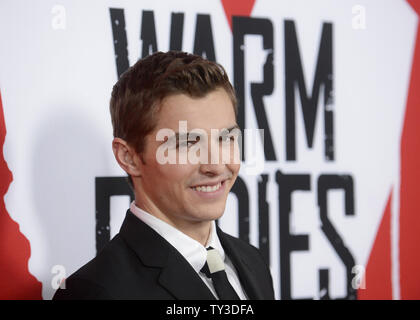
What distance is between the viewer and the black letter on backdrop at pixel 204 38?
6.45 feet

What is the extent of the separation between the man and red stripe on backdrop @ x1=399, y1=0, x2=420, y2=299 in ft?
4.04

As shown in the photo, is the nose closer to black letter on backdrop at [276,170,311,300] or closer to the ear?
the ear

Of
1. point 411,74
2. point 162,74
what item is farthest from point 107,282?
point 411,74

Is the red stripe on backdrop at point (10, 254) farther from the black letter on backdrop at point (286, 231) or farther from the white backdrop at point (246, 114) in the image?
the black letter on backdrop at point (286, 231)

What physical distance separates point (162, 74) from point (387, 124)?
137cm

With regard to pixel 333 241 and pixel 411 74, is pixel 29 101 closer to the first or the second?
pixel 333 241

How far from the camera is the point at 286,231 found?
2113 millimetres

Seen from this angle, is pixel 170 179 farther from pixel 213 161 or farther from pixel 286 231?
pixel 286 231

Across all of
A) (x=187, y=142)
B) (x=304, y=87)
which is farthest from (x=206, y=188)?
(x=304, y=87)

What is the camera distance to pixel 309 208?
7.09ft

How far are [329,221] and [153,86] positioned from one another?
1191 millimetres

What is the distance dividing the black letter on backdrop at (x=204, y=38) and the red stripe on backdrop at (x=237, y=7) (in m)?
0.09

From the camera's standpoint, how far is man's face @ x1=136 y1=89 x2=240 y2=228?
1.27 metres

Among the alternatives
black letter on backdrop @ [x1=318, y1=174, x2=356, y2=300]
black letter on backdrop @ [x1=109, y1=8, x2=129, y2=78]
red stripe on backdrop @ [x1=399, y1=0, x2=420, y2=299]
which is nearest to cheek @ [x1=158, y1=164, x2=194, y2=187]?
black letter on backdrop @ [x1=109, y1=8, x2=129, y2=78]
